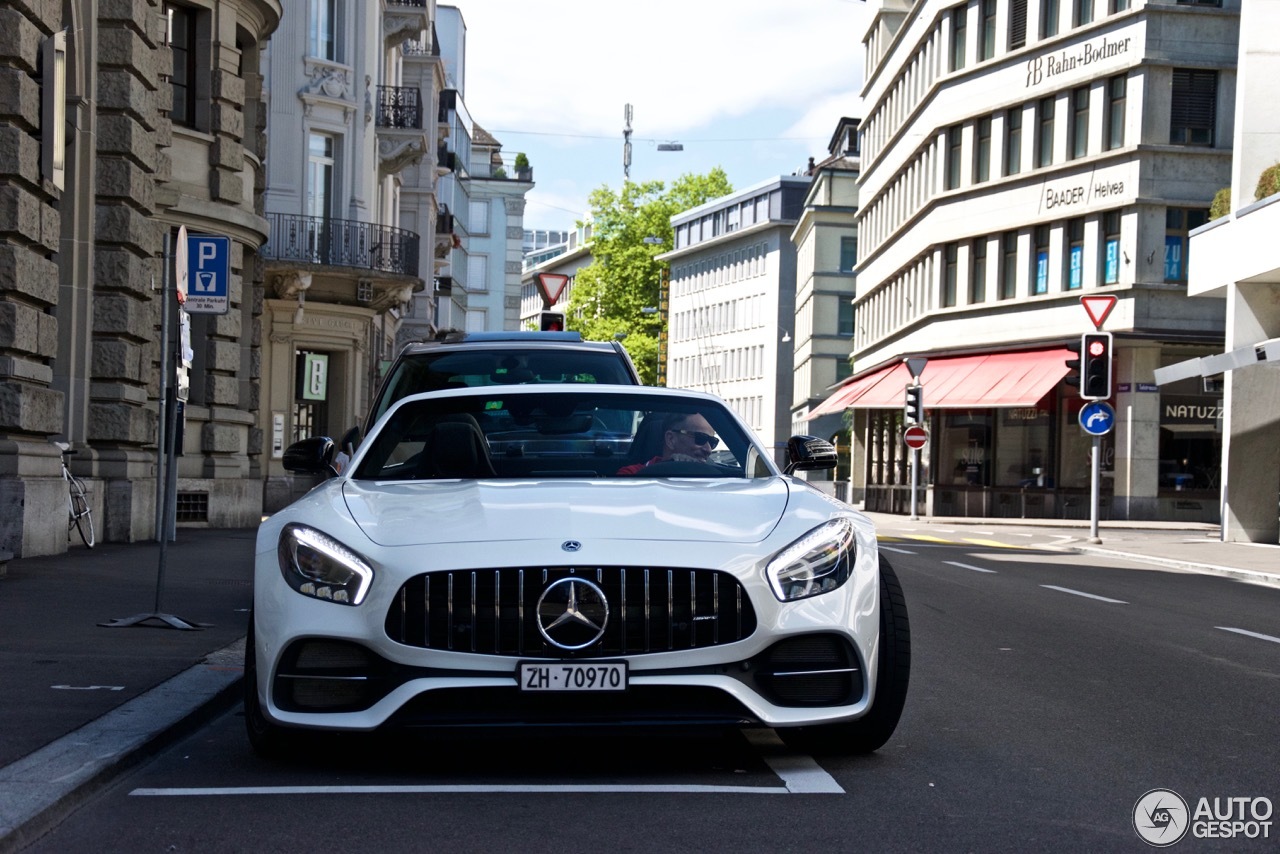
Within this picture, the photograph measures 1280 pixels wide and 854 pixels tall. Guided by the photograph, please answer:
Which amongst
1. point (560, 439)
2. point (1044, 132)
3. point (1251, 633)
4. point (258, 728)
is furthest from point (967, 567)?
point (1044, 132)

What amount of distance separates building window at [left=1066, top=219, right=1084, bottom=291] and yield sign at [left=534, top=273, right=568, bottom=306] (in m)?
21.7

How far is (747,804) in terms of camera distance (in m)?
5.48

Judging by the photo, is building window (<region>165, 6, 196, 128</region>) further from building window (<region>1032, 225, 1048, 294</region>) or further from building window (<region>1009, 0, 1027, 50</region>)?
building window (<region>1009, 0, 1027, 50</region>)

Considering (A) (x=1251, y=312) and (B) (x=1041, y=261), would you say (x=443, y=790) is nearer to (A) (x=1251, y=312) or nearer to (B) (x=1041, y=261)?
(A) (x=1251, y=312)

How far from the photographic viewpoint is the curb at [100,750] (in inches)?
202

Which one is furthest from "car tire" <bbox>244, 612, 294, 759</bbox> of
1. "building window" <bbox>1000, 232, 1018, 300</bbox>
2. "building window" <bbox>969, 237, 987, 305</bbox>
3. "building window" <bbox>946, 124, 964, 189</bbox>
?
"building window" <bbox>946, 124, 964, 189</bbox>

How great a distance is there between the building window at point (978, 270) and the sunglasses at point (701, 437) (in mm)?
42968

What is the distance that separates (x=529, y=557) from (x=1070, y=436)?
41549mm

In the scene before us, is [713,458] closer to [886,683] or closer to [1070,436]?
[886,683]

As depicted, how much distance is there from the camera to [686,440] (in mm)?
7453

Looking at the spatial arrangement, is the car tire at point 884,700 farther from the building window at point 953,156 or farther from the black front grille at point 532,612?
the building window at point 953,156

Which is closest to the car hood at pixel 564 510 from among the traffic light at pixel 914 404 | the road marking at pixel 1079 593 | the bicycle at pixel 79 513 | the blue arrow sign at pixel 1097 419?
the road marking at pixel 1079 593

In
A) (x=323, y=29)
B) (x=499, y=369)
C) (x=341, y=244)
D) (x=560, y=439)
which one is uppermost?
(x=323, y=29)

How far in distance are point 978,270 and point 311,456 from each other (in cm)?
4369
